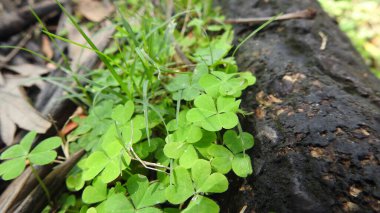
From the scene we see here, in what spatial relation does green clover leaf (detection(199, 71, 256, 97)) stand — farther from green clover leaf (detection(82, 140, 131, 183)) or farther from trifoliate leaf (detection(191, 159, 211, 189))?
green clover leaf (detection(82, 140, 131, 183))

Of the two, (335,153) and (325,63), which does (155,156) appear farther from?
(325,63)

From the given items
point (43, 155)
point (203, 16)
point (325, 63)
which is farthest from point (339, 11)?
point (43, 155)

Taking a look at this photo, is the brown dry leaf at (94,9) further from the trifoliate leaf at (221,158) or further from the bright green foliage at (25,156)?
the trifoliate leaf at (221,158)

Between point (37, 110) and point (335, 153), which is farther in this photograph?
point (37, 110)

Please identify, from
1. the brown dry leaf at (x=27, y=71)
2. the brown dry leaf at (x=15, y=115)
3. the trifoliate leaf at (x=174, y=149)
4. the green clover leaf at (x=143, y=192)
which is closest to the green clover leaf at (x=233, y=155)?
the trifoliate leaf at (x=174, y=149)

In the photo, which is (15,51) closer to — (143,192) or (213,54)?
(213,54)

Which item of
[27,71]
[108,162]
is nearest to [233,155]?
[108,162]
